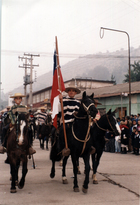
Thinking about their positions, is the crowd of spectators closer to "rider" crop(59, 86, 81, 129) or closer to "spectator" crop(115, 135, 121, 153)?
"spectator" crop(115, 135, 121, 153)

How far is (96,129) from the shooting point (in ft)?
26.6

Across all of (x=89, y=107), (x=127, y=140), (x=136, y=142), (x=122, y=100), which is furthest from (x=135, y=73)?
(x=89, y=107)

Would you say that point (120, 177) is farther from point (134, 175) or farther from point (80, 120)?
point (80, 120)

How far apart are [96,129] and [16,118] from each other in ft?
8.36

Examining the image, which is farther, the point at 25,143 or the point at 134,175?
the point at 134,175

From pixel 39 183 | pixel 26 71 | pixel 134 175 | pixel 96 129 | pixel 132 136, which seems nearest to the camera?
pixel 39 183

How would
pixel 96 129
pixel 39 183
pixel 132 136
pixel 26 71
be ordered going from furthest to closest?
pixel 26 71, pixel 132 136, pixel 96 129, pixel 39 183

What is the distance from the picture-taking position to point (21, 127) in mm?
6492

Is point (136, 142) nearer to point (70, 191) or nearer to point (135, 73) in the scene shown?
point (70, 191)

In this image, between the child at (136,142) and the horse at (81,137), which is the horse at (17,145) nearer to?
the horse at (81,137)

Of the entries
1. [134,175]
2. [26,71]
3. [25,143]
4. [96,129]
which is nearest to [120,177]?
[134,175]

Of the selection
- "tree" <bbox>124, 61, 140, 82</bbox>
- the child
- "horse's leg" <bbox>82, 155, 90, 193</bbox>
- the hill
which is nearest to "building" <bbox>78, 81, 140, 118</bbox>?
the child

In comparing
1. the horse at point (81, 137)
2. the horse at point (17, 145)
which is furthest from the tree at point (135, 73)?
the horse at point (17, 145)

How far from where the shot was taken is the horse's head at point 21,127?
636 centimetres
